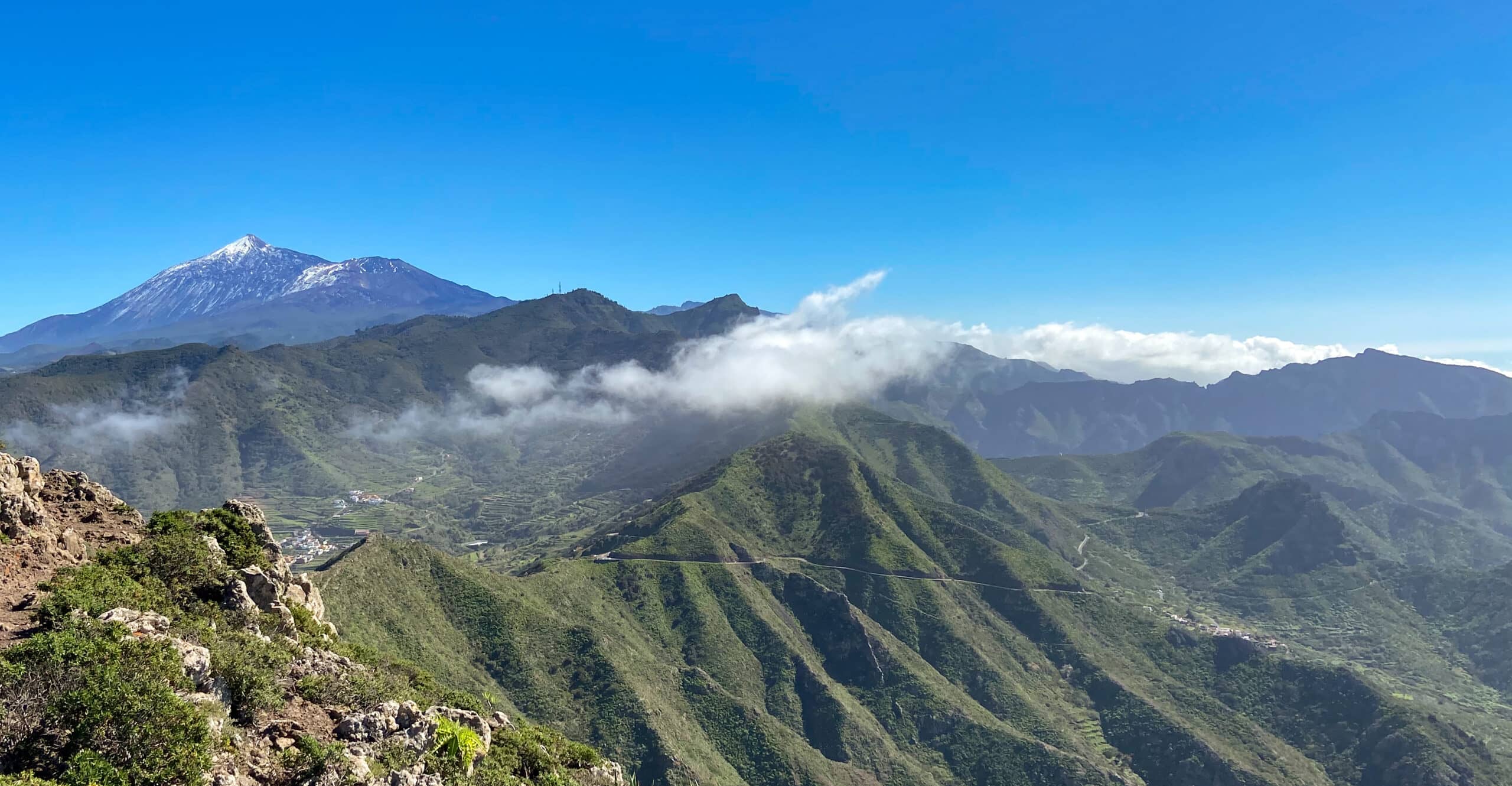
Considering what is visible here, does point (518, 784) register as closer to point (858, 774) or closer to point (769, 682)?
point (858, 774)

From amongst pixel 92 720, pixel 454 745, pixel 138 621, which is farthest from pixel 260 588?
pixel 92 720

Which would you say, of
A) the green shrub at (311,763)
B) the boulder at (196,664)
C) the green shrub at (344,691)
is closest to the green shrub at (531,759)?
the green shrub at (344,691)

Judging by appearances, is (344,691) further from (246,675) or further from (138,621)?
(138,621)

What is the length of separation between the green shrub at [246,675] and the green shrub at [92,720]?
5391mm

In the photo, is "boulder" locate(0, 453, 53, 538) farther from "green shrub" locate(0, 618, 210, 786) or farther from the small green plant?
the small green plant

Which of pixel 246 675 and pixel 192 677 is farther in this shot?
pixel 246 675

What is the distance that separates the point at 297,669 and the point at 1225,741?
230199mm

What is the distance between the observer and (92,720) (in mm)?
23406

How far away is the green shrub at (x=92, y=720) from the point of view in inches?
897

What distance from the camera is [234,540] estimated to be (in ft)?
171

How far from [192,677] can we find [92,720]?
5682mm

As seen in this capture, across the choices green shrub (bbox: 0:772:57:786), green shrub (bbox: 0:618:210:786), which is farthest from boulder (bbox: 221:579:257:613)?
green shrub (bbox: 0:772:57:786)

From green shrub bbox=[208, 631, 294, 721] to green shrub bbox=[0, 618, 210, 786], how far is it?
5391 mm

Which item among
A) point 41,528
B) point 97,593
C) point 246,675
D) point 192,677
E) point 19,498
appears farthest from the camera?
point 41,528
